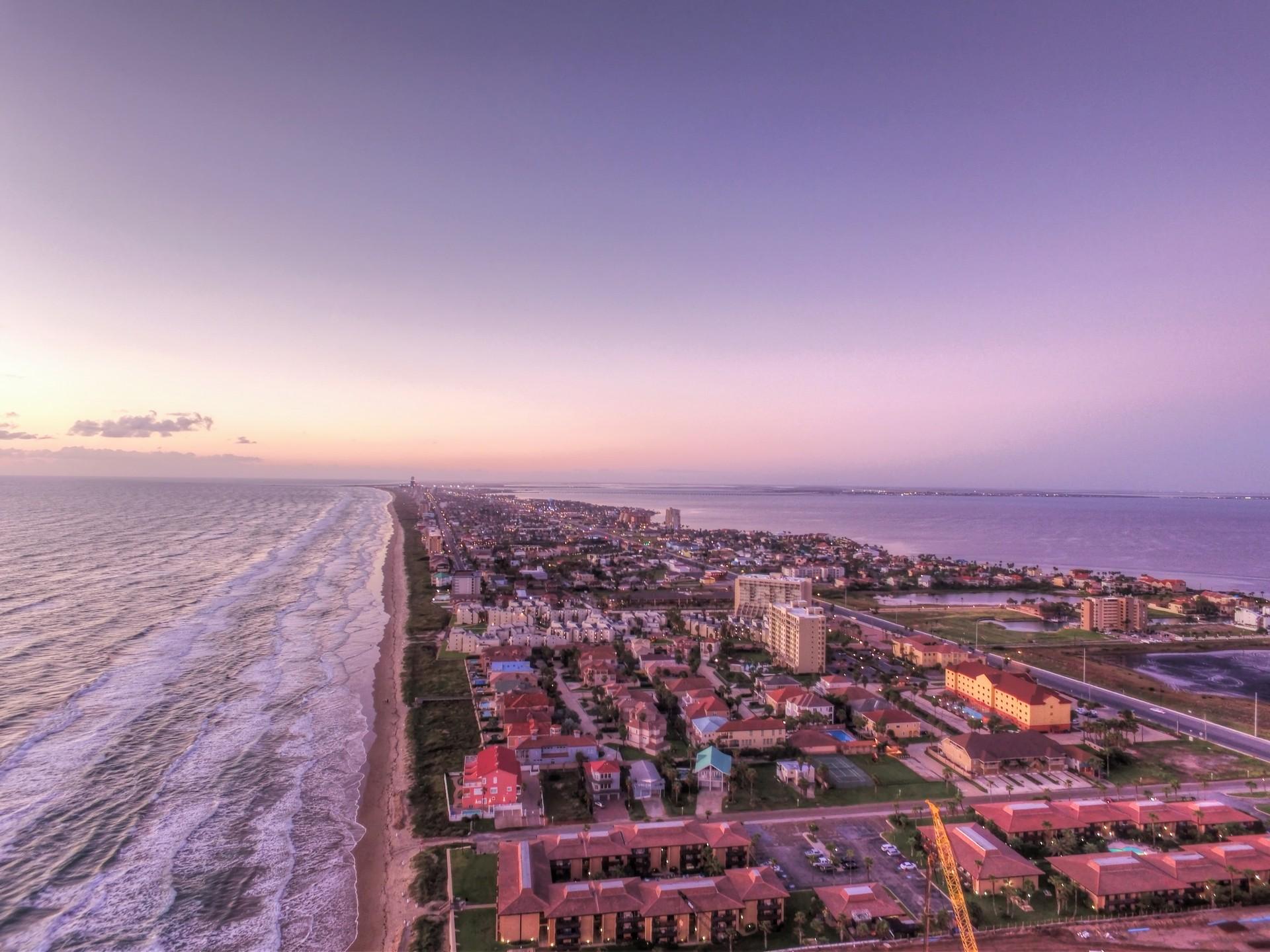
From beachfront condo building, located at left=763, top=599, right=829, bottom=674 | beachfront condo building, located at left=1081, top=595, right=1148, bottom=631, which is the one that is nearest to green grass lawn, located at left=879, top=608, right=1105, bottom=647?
beachfront condo building, located at left=1081, top=595, right=1148, bottom=631

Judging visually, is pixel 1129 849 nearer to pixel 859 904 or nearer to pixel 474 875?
pixel 859 904

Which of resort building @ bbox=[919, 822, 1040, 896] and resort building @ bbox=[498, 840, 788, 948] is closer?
resort building @ bbox=[498, 840, 788, 948]

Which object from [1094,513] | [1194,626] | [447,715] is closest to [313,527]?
[447,715]

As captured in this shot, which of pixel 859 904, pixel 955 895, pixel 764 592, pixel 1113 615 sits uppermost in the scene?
pixel 764 592

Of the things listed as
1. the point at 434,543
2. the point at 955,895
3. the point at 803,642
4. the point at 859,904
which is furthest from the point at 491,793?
the point at 434,543

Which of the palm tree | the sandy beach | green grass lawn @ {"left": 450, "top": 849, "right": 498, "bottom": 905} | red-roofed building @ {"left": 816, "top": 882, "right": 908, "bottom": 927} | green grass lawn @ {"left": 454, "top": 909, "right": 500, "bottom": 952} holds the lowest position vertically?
the sandy beach

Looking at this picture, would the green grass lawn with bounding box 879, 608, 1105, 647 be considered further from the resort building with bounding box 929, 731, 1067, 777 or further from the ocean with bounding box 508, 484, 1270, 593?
the ocean with bounding box 508, 484, 1270, 593
